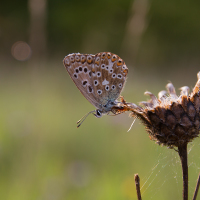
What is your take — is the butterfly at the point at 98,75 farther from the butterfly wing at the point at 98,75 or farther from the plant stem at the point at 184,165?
the plant stem at the point at 184,165

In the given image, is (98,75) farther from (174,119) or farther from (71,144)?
(71,144)

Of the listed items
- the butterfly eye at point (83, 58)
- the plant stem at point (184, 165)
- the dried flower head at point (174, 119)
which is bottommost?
the plant stem at point (184, 165)

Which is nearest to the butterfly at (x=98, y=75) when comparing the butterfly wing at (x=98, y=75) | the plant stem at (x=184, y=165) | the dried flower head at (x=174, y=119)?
the butterfly wing at (x=98, y=75)

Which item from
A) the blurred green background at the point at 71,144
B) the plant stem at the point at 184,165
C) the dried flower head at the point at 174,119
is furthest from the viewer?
the blurred green background at the point at 71,144

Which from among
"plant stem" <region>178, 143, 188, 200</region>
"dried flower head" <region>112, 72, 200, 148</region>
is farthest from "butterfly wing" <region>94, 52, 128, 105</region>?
"plant stem" <region>178, 143, 188, 200</region>

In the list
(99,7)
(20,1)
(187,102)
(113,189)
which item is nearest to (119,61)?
(187,102)

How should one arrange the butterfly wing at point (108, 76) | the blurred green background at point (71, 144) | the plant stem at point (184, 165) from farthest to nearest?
the blurred green background at point (71, 144) → the butterfly wing at point (108, 76) → the plant stem at point (184, 165)

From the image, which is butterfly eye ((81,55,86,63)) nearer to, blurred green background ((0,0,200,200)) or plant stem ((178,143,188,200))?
blurred green background ((0,0,200,200))

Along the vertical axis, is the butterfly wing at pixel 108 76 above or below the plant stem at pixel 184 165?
above

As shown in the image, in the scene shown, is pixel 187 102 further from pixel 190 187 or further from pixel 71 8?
pixel 71 8
